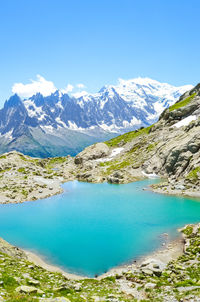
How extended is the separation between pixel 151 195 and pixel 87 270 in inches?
1965

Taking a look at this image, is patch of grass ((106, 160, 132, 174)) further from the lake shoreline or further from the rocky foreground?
the rocky foreground

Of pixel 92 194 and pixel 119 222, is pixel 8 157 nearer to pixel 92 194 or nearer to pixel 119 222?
pixel 92 194

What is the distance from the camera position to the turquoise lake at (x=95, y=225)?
125 feet

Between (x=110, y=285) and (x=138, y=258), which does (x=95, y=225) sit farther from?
(x=110, y=285)

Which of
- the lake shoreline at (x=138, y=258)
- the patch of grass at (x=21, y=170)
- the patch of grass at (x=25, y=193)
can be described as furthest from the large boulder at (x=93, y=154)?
the lake shoreline at (x=138, y=258)

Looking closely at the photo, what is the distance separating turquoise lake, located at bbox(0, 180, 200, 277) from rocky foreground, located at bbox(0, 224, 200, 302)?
725 cm

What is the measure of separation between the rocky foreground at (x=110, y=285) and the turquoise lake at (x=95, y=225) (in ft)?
23.8

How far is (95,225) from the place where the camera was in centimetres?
5306

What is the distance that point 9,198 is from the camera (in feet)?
266

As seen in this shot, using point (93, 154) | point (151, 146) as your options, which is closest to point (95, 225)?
point (151, 146)

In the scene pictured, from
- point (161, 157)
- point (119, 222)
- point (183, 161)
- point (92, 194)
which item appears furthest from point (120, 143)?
point (119, 222)

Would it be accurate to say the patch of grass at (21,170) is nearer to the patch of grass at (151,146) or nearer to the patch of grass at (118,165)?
the patch of grass at (118,165)

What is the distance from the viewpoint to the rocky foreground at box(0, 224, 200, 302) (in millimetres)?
17547

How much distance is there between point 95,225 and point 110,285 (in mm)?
28166
